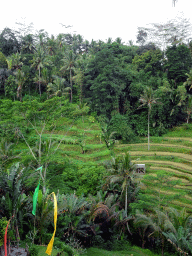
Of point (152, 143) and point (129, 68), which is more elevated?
point (129, 68)

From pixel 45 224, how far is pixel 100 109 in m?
18.5

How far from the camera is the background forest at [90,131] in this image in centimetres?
821

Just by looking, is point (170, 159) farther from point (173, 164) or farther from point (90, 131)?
point (90, 131)

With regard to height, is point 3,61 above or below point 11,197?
above

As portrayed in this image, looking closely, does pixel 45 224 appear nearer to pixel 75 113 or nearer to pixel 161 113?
pixel 75 113

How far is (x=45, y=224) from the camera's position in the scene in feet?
21.3

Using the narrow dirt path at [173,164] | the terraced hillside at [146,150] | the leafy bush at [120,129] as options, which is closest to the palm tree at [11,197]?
the terraced hillside at [146,150]

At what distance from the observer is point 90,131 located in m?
21.7

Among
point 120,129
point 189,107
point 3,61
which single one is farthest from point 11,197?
point 3,61

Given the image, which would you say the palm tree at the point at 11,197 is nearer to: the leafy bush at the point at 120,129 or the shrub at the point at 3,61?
the leafy bush at the point at 120,129

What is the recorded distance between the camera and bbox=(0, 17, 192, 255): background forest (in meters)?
8.21

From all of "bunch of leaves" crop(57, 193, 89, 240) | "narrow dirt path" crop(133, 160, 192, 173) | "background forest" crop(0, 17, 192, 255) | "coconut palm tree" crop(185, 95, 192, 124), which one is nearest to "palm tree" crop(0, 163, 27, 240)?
"background forest" crop(0, 17, 192, 255)

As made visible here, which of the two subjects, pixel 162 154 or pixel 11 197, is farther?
pixel 162 154

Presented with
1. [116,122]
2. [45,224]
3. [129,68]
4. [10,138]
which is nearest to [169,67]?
[129,68]
